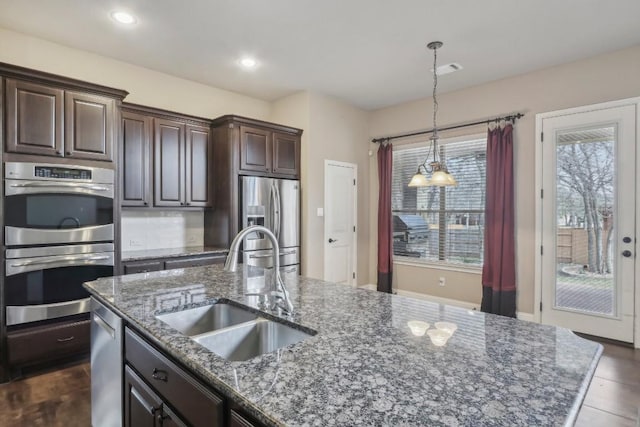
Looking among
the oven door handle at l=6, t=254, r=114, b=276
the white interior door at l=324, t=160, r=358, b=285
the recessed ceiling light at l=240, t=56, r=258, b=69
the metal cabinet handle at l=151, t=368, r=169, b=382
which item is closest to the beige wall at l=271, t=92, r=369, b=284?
the white interior door at l=324, t=160, r=358, b=285

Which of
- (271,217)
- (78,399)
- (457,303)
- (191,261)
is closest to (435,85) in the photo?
(271,217)

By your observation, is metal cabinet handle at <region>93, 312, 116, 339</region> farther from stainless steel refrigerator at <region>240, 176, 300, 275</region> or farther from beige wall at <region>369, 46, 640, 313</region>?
beige wall at <region>369, 46, 640, 313</region>

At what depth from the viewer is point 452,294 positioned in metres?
4.84

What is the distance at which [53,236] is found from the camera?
9.47 feet

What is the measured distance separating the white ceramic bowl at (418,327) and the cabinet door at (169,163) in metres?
3.30

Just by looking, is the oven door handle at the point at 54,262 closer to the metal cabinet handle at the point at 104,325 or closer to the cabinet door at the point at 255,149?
the metal cabinet handle at the point at 104,325

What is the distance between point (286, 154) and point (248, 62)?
1.22 meters

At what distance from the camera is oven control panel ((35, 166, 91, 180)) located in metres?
2.85

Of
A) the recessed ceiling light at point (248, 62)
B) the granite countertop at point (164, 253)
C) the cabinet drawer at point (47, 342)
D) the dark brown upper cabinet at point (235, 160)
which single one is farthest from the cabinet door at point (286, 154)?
the cabinet drawer at point (47, 342)

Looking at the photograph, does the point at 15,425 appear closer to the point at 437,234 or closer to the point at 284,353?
the point at 284,353

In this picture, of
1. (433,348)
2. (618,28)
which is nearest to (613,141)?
(618,28)

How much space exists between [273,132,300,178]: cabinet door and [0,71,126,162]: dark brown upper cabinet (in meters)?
1.82

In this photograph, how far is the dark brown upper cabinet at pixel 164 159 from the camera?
364cm

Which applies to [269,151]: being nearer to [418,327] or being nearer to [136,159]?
[136,159]
